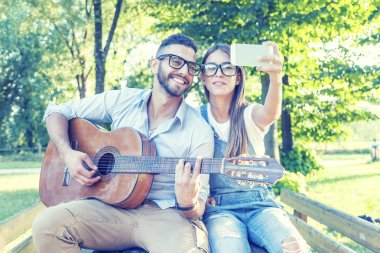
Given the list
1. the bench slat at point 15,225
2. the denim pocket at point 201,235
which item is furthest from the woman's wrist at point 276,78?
the bench slat at point 15,225

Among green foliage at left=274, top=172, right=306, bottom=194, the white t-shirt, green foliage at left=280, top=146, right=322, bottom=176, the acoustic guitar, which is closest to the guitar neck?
the acoustic guitar

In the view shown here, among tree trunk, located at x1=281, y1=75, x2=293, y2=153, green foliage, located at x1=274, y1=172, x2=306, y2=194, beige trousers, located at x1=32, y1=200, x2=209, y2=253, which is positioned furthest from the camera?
tree trunk, located at x1=281, y1=75, x2=293, y2=153

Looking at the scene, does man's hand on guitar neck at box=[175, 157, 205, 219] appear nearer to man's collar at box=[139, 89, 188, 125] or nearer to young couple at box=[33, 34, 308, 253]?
young couple at box=[33, 34, 308, 253]

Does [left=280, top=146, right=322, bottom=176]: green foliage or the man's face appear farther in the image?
[left=280, top=146, right=322, bottom=176]: green foliage

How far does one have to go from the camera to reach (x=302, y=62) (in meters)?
11.2

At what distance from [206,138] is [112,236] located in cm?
88

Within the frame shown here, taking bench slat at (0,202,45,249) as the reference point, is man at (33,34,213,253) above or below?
above

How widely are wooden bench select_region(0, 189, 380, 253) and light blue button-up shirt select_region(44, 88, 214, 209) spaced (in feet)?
1.59

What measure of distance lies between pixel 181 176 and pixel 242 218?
25.3 inches

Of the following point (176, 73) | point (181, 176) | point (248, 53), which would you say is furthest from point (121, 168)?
point (248, 53)

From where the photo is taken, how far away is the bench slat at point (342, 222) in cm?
353

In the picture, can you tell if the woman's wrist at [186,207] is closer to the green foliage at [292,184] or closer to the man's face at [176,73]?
the man's face at [176,73]

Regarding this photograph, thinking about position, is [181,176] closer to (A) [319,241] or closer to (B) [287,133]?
(A) [319,241]

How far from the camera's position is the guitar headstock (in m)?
2.72
